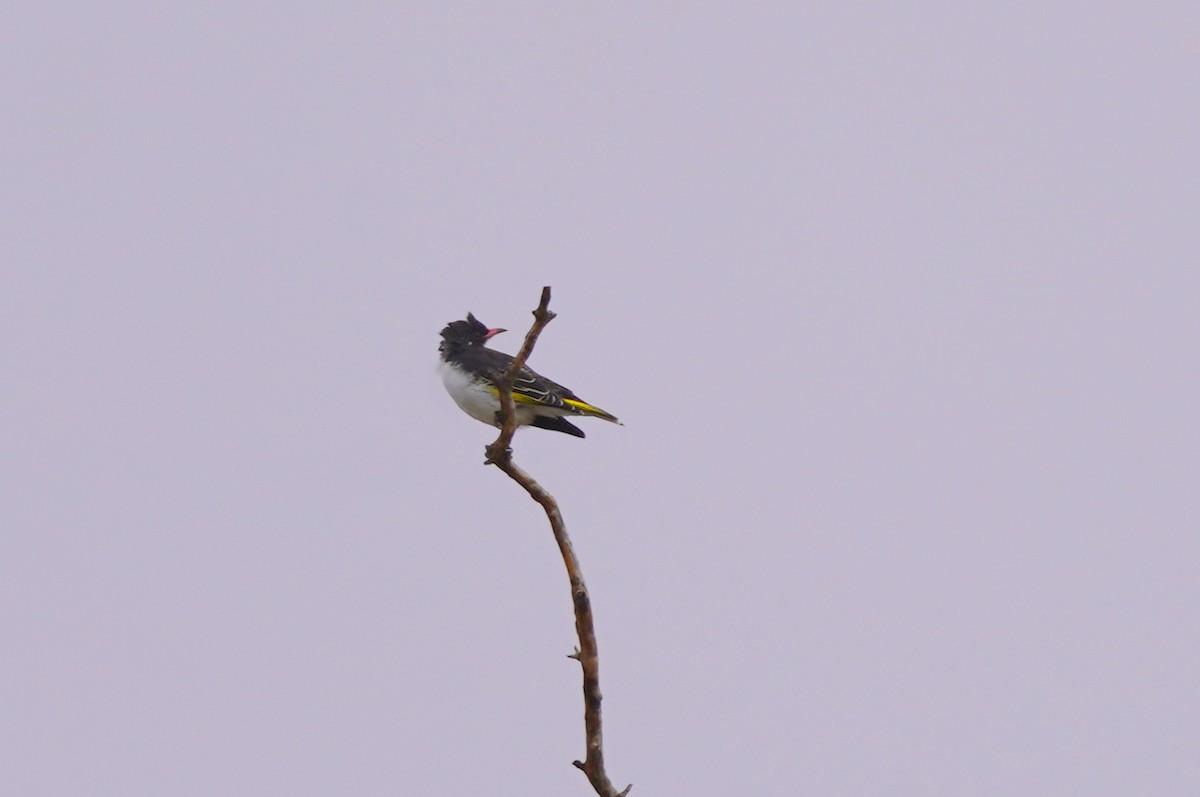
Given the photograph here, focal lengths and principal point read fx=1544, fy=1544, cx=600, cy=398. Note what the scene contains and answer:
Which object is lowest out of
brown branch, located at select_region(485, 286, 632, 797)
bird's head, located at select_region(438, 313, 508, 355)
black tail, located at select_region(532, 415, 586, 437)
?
brown branch, located at select_region(485, 286, 632, 797)

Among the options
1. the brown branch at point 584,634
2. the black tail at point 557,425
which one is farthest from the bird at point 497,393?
the brown branch at point 584,634

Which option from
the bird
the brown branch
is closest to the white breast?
the bird

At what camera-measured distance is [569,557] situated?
11117 mm

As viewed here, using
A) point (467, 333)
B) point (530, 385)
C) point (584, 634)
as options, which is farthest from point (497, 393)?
point (584, 634)

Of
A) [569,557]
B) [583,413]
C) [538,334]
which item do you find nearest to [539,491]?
[569,557]

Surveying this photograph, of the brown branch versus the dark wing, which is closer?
the brown branch

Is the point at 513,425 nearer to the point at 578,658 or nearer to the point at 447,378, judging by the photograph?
the point at 578,658

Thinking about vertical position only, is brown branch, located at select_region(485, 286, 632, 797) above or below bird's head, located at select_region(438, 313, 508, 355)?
below

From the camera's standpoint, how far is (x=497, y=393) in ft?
46.7

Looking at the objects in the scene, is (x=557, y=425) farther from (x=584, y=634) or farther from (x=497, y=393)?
(x=584, y=634)

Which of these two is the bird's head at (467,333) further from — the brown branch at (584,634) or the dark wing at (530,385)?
the brown branch at (584,634)

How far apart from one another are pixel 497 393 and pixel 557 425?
3.05 ft

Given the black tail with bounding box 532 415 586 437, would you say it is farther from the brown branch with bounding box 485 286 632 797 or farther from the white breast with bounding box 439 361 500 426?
the brown branch with bounding box 485 286 632 797

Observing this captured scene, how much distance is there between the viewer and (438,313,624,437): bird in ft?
47.3
